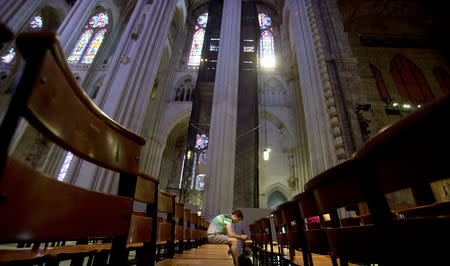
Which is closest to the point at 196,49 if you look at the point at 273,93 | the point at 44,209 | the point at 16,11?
the point at 273,93

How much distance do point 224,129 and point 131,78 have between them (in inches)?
111

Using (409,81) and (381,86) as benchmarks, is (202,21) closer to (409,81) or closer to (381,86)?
(381,86)

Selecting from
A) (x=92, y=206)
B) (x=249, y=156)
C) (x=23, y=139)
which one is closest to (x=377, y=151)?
(x=92, y=206)

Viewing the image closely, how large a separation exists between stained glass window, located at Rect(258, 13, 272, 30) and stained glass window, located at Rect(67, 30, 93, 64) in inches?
424

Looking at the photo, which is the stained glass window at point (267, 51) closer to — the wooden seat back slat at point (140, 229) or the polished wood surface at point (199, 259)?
the polished wood surface at point (199, 259)

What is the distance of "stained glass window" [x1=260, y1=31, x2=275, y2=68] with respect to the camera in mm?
12000

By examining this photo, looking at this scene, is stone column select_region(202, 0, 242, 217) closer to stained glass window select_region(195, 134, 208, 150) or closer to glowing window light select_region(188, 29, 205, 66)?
glowing window light select_region(188, 29, 205, 66)

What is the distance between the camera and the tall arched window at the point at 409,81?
9.59 metres

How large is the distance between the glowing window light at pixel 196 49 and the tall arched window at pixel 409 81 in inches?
425

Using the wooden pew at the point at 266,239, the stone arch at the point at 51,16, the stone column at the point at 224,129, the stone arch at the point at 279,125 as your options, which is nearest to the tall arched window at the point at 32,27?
the stone arch at the point at 51,16

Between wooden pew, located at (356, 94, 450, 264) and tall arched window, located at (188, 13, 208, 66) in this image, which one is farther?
tall arched window, located at (188, 13, 208, 66)

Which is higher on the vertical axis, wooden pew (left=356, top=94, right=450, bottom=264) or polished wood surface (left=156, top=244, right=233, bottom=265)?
wooden pew (left=356, top=94, right=450, bottom=264)

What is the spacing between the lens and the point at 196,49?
1263cm

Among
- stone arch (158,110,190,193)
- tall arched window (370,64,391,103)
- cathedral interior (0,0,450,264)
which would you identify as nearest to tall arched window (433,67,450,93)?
cathedral interior (0,0,450,264)
